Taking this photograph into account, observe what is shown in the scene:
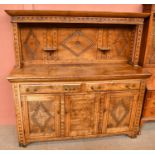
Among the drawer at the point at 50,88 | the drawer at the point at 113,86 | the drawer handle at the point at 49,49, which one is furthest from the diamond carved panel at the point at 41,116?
the drawer handle at the point at 49,49

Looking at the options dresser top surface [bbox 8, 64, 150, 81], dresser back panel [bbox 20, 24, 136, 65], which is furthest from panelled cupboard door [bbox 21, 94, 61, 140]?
dresser back panel [bbox 20, 24, 136, 65]

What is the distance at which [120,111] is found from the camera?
2020mm

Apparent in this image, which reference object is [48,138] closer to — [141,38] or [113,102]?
[113,102]

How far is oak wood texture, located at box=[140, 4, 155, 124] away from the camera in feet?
6.46

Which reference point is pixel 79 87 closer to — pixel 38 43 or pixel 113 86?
pixel 113 86

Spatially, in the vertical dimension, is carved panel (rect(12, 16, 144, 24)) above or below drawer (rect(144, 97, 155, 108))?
above

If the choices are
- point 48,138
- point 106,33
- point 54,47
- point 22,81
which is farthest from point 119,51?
point 48,138

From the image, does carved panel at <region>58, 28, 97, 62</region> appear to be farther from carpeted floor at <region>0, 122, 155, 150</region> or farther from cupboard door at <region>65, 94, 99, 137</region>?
carpeted floor at <region>0, 122, 155, 150</region>

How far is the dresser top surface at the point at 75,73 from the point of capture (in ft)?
5.66

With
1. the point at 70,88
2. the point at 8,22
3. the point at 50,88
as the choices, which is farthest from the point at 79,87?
the point at 8,22

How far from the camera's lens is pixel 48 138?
201 cm

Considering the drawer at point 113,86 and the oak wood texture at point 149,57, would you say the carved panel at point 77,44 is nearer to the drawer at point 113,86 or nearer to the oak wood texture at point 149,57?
the drawer at point 113,86

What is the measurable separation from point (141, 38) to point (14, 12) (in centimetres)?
154

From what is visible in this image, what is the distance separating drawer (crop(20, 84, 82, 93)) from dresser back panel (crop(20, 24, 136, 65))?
18.8 inches
